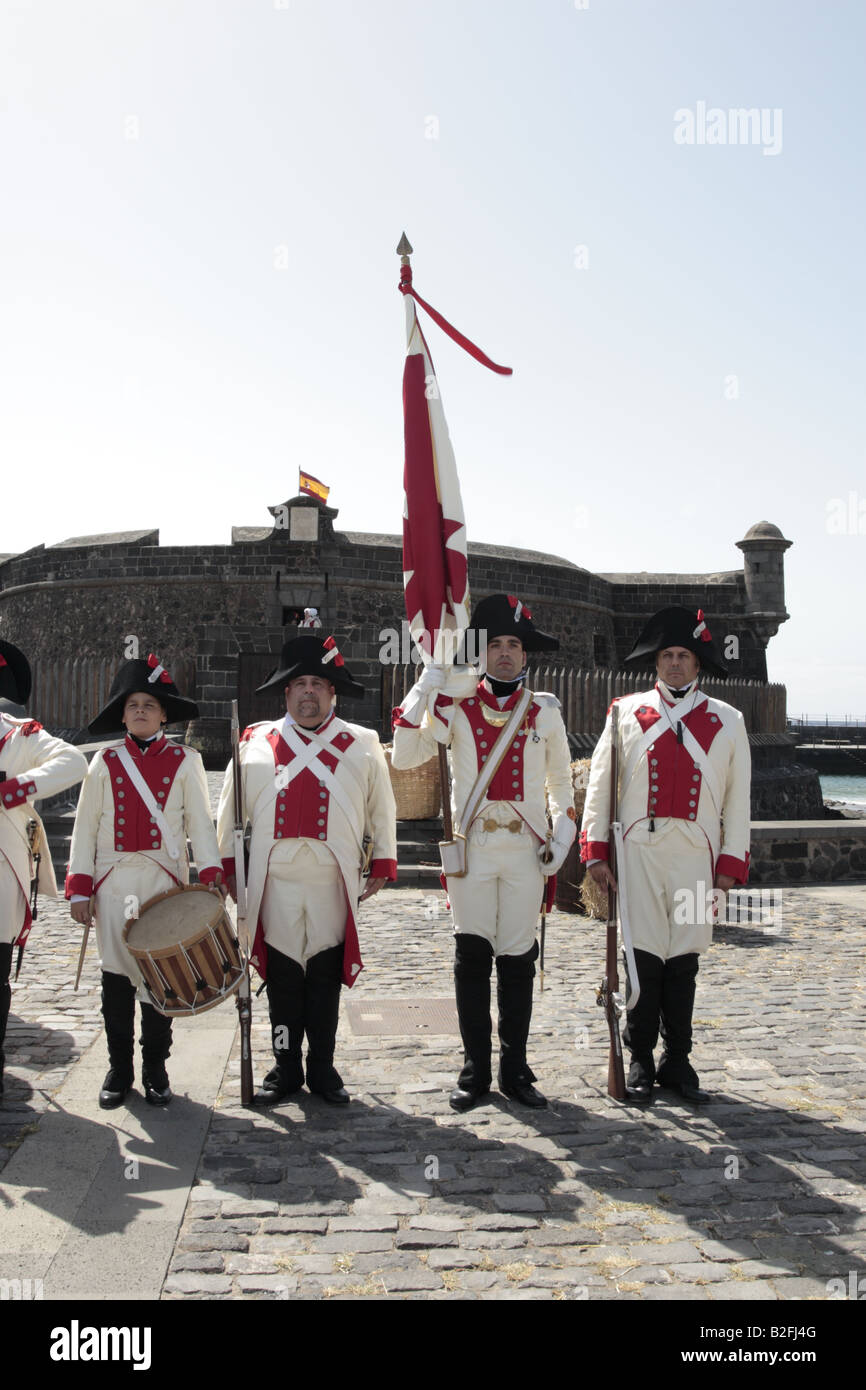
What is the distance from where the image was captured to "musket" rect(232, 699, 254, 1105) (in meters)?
4.61

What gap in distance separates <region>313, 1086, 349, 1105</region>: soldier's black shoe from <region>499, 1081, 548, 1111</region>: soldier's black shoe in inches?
27.4

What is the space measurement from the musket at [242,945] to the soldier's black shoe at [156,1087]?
32 cm

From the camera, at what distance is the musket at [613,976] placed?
464cm

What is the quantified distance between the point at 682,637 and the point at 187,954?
2.57 meters

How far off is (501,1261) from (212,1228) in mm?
926

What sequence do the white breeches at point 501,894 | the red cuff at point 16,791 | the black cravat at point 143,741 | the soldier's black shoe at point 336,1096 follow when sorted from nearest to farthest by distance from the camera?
the red cuff at point 16,791, the soldier's black shoe at point 336,1096, the white breeches at point 501,894, the black cravat at point 143,741

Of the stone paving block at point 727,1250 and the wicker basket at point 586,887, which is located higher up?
the wicker basket at point 586,887

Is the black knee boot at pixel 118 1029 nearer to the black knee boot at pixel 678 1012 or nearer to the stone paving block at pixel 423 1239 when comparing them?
the stone paving block at pixel 423 1239

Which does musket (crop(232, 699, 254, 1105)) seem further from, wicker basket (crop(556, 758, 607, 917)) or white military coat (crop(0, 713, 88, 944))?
wicker basket (crop(556, 758, 607, 917))

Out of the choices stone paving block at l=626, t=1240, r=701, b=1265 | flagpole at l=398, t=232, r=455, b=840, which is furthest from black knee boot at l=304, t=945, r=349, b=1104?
stone paving block at l=626, t=1240, r=701, b=1265

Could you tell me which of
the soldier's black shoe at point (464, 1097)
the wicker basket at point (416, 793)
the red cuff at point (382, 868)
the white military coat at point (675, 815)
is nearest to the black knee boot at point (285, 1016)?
the red cuff at point (382, 868)

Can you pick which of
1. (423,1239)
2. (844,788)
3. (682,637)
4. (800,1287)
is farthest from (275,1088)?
(844,788)

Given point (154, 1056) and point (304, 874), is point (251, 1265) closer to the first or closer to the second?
point (154, 1056)

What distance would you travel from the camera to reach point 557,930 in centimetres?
862
